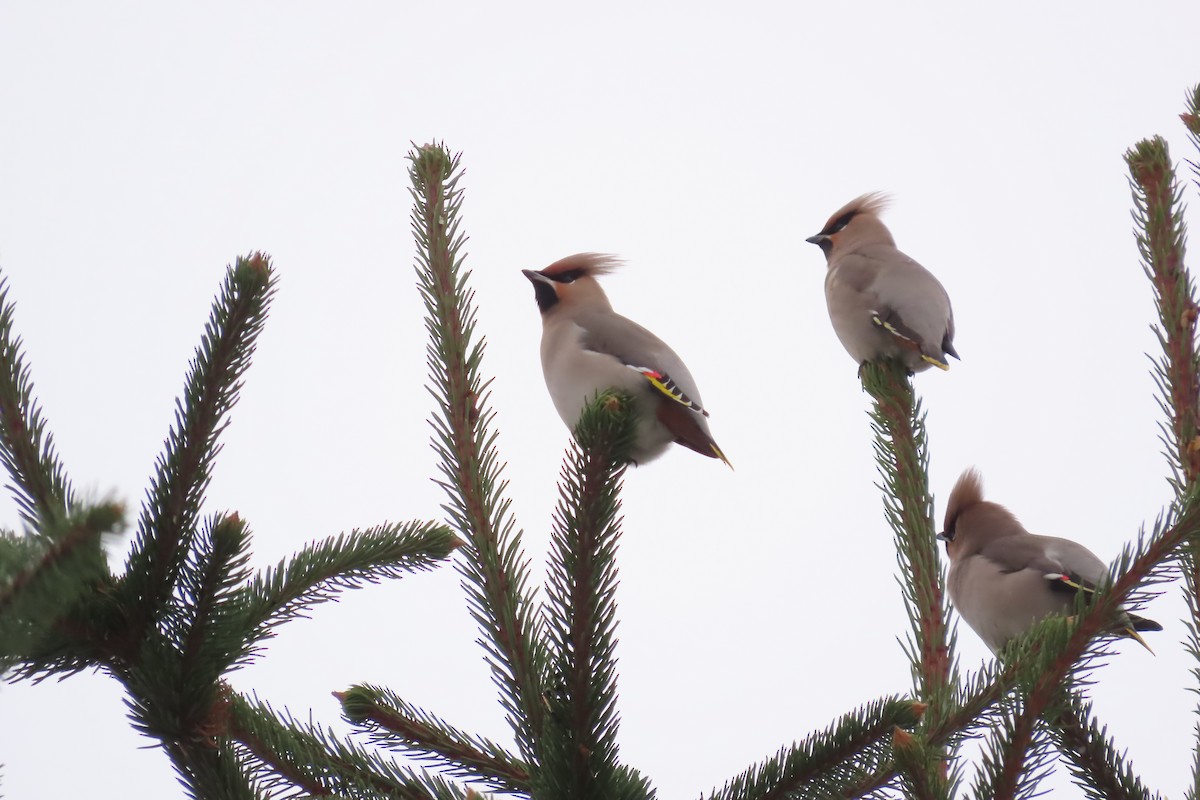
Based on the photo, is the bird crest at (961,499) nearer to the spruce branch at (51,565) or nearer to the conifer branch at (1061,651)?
the conifer branch at (1061,651)

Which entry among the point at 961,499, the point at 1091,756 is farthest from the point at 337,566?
the point at 961,499

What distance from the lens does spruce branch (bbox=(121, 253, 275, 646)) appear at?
4.88 ft

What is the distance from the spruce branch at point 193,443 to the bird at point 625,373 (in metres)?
1.62

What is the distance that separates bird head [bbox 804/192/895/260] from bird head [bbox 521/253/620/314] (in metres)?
1.60

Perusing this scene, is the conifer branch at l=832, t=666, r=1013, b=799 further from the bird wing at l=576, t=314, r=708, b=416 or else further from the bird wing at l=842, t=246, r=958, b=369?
the bird wing at l=842, t=246, r=958, b=369

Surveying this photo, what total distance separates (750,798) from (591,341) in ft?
7.41

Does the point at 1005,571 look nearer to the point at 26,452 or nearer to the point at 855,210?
the point at 855,210

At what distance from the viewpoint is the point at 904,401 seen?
287cm

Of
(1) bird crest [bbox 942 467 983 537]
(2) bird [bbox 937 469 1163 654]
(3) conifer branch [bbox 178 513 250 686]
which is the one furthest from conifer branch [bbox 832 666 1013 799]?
(1) bird crest [bbox 942 467 983 537]

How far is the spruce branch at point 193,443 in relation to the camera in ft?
4.88

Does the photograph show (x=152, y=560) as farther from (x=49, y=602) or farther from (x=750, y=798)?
(x=750, y=798)

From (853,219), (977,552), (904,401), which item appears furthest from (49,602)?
(853,219)

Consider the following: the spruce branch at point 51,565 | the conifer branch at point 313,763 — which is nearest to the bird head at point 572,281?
the conifer branch at point 313,763

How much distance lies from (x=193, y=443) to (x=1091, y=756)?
1413 millimetres
